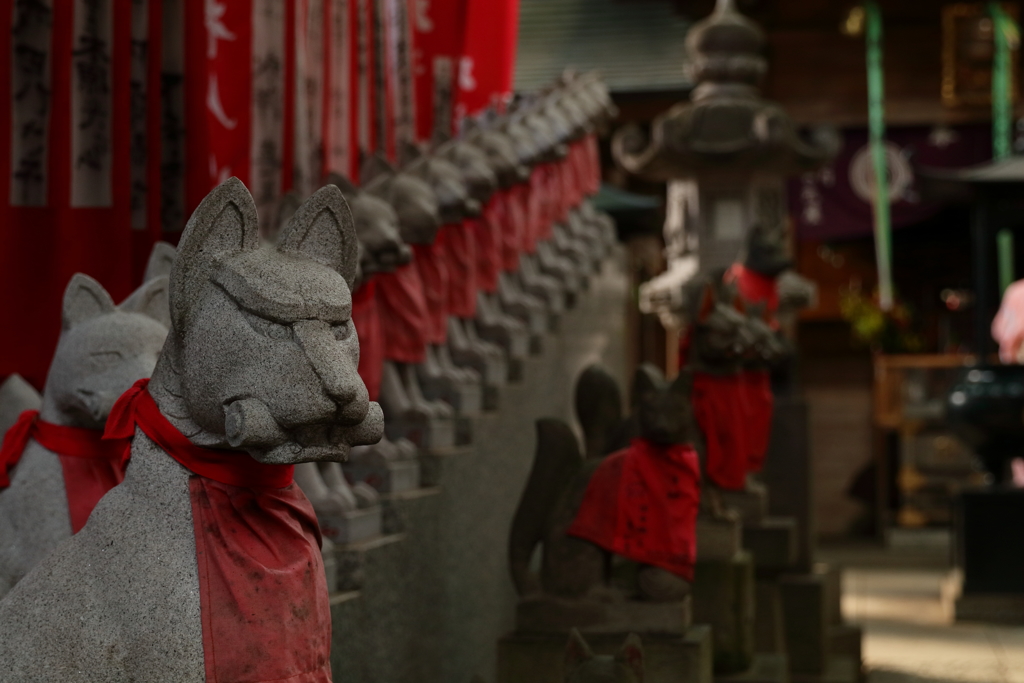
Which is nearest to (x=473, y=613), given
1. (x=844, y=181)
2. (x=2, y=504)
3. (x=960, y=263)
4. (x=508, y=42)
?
(x=2, y=504)

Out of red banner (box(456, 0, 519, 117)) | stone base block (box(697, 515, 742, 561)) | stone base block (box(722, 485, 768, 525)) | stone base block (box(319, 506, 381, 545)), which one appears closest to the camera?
stone base block (box(319, 506, 381, 545))

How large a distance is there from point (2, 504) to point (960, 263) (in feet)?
42.4

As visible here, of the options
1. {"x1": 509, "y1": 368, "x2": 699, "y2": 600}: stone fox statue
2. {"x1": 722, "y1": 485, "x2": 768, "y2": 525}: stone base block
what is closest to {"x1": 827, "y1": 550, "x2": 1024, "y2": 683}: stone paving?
{"x1": 722, "y1": 485, "x2": 768, "y2": 525}: stone base block

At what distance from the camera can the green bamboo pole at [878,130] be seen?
12.1 metres

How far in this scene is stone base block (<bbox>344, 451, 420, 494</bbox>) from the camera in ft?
16.4

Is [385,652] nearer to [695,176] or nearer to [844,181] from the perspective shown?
[695,176]

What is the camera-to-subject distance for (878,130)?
12.3m

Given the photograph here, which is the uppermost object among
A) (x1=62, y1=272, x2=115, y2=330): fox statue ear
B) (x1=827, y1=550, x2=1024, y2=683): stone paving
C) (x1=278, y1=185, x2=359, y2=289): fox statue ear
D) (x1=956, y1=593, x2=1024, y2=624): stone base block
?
(x1=278, y1=185, x2=359, y2=289): fox statue ear

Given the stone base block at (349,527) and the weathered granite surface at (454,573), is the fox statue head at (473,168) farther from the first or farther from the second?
the stone base block at (349,527)

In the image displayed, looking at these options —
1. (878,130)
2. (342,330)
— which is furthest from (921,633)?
Result: (342,330)

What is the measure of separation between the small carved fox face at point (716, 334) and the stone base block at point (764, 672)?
1344 mm

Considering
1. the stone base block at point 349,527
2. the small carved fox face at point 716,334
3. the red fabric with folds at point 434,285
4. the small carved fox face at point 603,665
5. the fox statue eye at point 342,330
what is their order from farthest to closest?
the red fabric with folds at point 434,285
the small carved fox face at point 716,334
the stone base block at point 349,527
the small carved fox face at point 603,665
the fox statue eye at point 342,330

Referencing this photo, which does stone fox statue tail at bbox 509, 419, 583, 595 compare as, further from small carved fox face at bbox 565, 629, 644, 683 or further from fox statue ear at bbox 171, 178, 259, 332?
fox statue ear at bbox 171, 178, 259, 332

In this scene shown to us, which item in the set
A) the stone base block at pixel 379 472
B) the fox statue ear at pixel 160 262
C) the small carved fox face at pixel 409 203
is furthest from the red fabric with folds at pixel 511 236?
the fox statue ear at pixel 160 262
